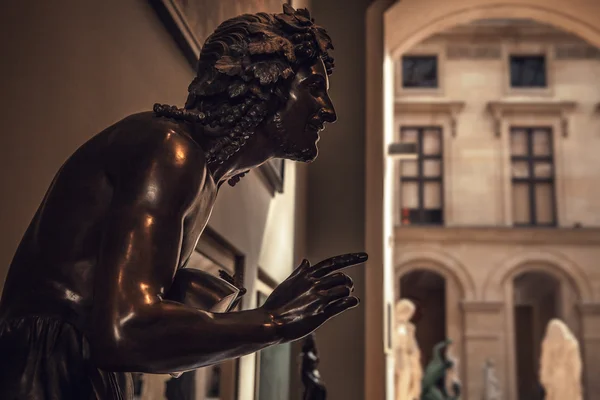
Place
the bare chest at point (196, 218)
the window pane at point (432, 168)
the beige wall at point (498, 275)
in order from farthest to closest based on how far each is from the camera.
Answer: the window pane at point (432, 168)
the beige wall at point (498, 275)
the bare chest at point (196, 218)

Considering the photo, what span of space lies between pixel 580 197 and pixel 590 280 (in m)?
2.63

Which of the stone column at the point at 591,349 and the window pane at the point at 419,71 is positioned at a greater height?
the window pane at the point at 419,71

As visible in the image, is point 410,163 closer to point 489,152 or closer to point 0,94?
point 489,152

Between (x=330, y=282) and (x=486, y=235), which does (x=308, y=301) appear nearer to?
(x=330, y=282)

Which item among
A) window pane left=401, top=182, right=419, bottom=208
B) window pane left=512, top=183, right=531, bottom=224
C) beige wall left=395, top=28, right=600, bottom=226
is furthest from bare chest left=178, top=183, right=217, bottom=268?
window pane left=512, top=183, right=531, bottom=224

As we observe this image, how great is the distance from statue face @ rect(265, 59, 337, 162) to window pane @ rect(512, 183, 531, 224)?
24.2 m

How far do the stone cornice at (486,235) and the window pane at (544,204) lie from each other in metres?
0.91

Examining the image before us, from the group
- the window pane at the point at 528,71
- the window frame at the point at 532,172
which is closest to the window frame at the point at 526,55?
the window pane at the point at 528,71

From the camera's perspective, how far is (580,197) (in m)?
24.7

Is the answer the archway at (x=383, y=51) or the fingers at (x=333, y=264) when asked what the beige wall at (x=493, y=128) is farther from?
the fingers at (x=333, y=264)

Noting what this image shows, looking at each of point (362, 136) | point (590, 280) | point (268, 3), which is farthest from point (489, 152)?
point (268, 3)

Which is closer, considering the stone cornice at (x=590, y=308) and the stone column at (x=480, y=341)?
the stone cornice at (x=590, y=308)

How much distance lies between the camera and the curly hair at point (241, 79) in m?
1.48

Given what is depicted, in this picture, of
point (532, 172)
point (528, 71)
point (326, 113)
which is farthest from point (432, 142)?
point (326, 113)
